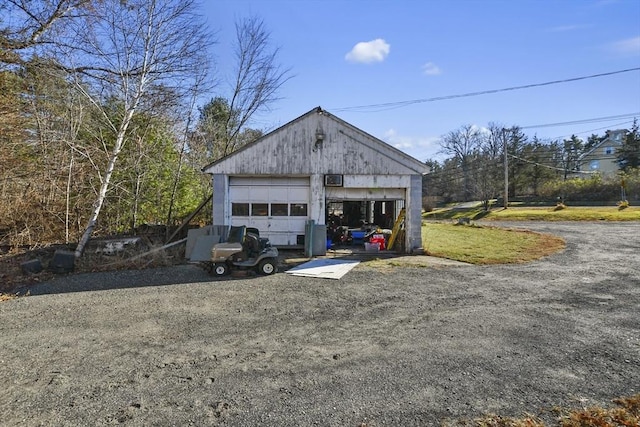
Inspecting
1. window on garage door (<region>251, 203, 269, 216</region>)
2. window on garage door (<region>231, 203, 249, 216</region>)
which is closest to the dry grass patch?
window on garage door (<region>251, 203, 269, 216</region>)

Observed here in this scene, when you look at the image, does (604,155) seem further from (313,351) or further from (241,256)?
(313,351)

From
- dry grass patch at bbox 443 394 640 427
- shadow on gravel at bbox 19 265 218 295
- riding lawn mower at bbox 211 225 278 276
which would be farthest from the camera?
riding lawn mower at bbox 211 225 278 276

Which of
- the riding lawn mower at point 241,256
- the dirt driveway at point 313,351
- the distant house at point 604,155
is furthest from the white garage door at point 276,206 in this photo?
the distant house at point 604,155

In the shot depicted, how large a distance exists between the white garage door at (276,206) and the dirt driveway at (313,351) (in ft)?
15.3

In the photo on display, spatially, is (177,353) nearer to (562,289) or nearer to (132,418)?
(132,418)

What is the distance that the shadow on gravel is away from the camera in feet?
26.3

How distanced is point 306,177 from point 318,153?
0.97 meters

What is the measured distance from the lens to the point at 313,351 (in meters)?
4.48

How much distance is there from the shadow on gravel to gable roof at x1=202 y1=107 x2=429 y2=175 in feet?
13.7

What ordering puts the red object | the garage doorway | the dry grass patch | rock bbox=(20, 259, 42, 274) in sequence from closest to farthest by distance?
the dry grass patch → rock bbox=(20, 259, 42, 274) → the red object → the garage doorway

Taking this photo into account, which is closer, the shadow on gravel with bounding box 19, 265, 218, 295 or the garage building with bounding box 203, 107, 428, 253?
the shadow on gravel with bounding box 19, 265, 218, 295

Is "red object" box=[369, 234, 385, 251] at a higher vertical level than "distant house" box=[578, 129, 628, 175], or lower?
lower

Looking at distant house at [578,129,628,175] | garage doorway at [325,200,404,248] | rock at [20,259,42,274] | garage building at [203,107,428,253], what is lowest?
rock at [20,259,42,274]

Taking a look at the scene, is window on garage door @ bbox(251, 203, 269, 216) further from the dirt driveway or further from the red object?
the dirt driveway
